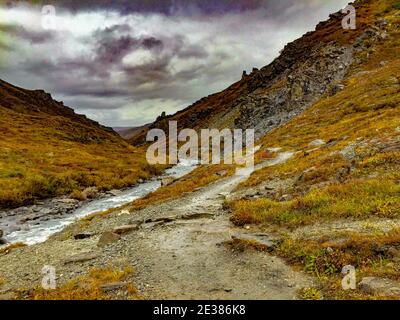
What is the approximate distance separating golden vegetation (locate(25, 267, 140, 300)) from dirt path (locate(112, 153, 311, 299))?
0.59 meters

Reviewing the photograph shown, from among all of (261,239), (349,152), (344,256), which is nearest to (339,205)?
(261,239)

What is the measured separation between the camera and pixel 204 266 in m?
16.9

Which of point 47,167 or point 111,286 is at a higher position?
point 47,167

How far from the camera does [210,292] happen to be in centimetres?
1411

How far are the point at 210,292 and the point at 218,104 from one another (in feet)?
598

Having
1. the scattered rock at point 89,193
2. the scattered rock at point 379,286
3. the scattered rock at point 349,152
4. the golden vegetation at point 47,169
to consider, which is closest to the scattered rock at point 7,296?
the scattered rock at point 379,286

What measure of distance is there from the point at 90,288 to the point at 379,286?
34.7 feet

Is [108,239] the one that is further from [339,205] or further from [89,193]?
[89,193]

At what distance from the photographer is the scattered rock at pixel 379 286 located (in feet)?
40.1

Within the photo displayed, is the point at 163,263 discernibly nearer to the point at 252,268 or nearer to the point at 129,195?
the point at 252,268

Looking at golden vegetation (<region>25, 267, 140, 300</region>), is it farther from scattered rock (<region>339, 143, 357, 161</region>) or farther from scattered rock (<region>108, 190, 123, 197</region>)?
scattered rock (<region>108, 190, 123, 197</region>)

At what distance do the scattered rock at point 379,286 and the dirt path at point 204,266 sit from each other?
1995mm

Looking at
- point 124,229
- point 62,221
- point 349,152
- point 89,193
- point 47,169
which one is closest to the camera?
point 124,229

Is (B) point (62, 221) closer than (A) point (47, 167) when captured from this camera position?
Yes
